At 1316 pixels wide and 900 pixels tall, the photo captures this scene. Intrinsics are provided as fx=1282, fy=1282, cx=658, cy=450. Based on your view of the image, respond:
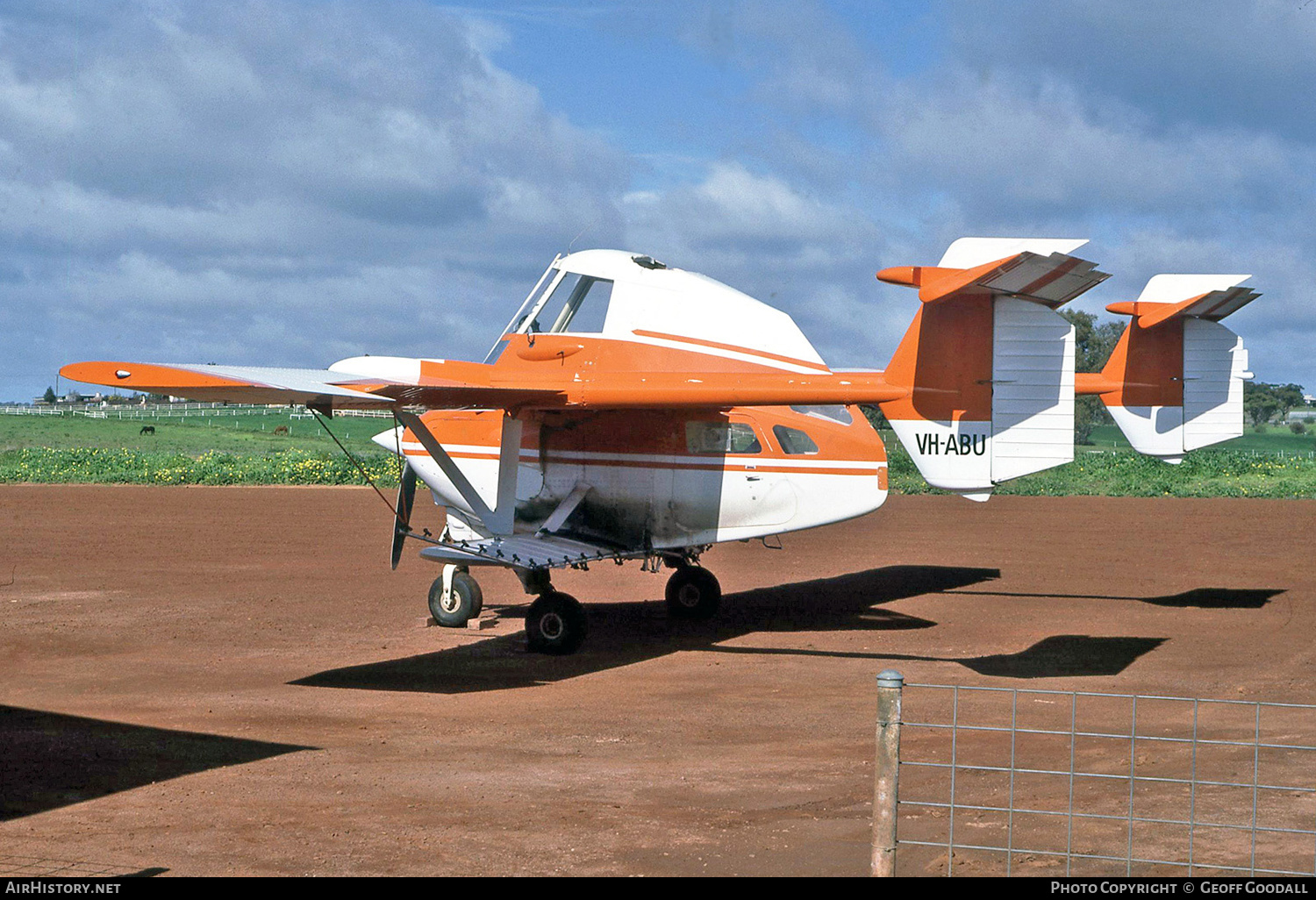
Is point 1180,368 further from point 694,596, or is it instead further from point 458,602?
point 458,602

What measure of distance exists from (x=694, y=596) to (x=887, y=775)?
11207 millimetres

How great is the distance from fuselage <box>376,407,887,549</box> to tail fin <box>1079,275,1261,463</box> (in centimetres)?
342

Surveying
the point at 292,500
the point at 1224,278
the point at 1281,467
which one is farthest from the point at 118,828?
the point at 1281,467

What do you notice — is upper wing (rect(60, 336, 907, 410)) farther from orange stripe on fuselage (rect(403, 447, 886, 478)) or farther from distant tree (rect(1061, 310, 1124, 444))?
distant tree (rect(1061, 310, 1124, 444))

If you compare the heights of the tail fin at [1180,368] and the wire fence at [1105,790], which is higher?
the tail fin at [1180,368]

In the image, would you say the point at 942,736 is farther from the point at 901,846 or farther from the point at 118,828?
the point at 118,828

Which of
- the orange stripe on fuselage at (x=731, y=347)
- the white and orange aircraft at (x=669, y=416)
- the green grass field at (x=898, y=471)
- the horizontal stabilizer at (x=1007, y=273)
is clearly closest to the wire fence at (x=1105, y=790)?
the white and orange aircraft at (x=669, y=416)

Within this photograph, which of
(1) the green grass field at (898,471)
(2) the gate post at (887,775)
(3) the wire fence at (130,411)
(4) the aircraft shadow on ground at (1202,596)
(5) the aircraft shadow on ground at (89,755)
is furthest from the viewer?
(3) the wire fence at (130,411)

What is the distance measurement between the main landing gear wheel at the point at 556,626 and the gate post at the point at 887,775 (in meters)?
8.57

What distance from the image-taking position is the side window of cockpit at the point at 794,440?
598 inches

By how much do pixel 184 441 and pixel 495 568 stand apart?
161 ft

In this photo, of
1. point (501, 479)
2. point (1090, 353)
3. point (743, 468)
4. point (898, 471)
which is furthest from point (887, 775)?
point (1090, 353)

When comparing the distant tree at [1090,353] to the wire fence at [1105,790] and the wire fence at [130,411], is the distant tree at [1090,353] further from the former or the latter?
the wire fence at [1105,790]

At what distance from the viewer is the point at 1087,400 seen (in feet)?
242
